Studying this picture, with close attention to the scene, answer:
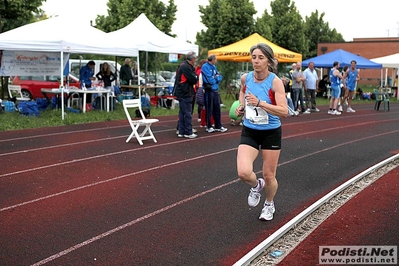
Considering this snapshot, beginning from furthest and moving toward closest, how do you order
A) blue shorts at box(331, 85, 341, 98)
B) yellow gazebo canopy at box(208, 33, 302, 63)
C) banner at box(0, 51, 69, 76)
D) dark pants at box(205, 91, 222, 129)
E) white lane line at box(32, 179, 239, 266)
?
1. yellow gazebo canopy at box(208, 33, 302, 63)
2. blue shorts at box(331, 85, 341, 98)
3. banner at box(0, 51, 69, 76)
4. dark pants at box(205, 91, 222, 129)
5. white lane line at box(32, 179, 239, 266)

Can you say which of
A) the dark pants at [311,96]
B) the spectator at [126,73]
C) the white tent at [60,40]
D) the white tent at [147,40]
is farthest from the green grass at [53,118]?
the dark pants at [311,96]

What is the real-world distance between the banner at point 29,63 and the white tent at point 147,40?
2257 millimetres

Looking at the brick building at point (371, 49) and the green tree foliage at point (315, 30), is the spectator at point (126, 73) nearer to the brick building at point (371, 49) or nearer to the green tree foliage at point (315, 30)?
the brick building at point (371, 49)

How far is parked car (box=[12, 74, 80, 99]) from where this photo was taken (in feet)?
65.0

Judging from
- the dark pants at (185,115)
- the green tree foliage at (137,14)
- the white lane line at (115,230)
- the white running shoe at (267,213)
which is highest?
the green tree foliage at (137,14)

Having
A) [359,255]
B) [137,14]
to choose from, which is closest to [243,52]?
[137,14]

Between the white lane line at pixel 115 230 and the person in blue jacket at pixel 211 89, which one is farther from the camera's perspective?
the person in blue jacket at pixel 211 89

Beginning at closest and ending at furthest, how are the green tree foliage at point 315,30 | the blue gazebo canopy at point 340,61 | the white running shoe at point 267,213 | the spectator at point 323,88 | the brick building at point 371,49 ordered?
the white running shoe at point 267,213, the blue gazebo canopy at point 340,61, the spectator at point 323,88, the brick building at point 371,49, the green tree foliage at point 315,30

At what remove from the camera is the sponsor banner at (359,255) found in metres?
4.34

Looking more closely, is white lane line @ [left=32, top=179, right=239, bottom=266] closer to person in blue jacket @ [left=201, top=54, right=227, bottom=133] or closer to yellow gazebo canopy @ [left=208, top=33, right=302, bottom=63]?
person in blue jacket @ [left=201, top=54, right=227, bottom=133]

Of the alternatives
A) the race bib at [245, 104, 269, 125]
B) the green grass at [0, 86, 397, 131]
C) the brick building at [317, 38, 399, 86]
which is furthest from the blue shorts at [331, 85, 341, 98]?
the brick building at [317, 38, 399, 86]

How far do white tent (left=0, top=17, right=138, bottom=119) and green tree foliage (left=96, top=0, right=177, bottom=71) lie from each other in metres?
13.3

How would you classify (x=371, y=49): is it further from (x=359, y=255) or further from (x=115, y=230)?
(x=115, y=230)

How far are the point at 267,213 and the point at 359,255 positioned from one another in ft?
4.22
